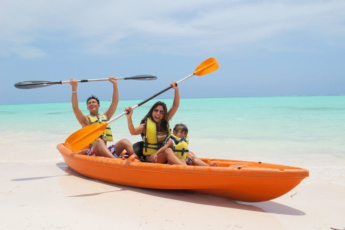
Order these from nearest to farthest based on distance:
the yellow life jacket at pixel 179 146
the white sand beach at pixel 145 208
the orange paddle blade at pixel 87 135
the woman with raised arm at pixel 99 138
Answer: the white sand beach at pixel 145 208 < the yellow life jacket at pixel 179 146 < the orange paddle blade at pixel 87 135 < the woman with raised arm at pixel 99 138

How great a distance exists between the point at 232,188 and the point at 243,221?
447 mm

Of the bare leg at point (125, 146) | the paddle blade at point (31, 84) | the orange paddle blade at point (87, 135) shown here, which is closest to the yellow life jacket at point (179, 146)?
the bare leg at point (125, 146)

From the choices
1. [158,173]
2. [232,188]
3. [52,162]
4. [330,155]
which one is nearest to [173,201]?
[158,173]

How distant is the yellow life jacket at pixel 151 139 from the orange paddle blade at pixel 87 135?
23.5 inches

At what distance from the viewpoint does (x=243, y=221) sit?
3.01 meters

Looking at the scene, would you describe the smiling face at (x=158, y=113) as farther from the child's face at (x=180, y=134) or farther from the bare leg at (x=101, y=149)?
the bare leg at (x=101, y=149)

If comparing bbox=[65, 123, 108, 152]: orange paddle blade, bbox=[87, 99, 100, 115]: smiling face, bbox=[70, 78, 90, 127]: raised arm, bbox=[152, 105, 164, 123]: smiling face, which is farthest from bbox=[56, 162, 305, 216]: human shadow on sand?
bbox=[87, 99, 100, 115]: smiling face

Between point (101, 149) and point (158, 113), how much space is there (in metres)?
0.97

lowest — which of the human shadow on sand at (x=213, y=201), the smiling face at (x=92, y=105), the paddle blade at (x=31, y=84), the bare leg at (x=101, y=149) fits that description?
the human shadow on sand at (x=213, y=201)

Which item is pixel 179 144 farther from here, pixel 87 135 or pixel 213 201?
pixel 87 135

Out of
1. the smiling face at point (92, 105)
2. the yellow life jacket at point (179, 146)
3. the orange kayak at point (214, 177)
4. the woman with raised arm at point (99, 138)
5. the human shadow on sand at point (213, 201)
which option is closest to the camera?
the orange kayak at point (214, 177)

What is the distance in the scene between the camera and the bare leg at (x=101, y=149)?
427 centimetres

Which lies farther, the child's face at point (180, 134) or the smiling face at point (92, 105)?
the smiling face at point (92, 105)

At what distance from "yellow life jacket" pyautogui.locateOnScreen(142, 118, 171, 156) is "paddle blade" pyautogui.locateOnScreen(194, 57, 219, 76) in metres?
1.23
